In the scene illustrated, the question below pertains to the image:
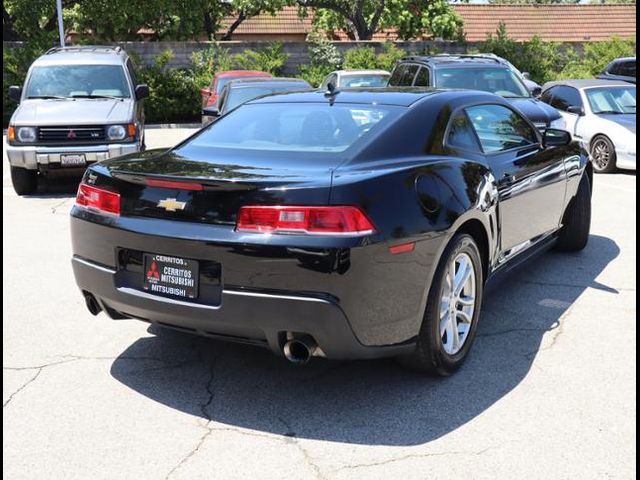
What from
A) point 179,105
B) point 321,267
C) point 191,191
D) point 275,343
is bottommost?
point 179,105

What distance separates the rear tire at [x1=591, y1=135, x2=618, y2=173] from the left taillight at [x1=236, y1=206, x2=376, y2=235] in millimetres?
10016

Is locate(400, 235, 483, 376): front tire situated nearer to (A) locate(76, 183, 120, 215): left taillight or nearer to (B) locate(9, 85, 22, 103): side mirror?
(A) locate(76, 183, 120, 215): left taillight

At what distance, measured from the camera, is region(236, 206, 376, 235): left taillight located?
11.2 feet

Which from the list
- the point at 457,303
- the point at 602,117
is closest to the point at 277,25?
the point at 602,117

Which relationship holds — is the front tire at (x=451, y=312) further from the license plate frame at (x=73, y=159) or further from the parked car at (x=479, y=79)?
the parked car at (x=479, y=79)

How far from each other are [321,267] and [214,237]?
0.53 metres

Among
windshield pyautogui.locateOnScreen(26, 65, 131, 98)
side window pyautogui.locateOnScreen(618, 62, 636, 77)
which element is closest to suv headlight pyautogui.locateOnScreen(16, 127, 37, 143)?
windshield pyautogui.locateOnScreen(26, 65, 131, 98)

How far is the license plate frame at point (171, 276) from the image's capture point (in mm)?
3607

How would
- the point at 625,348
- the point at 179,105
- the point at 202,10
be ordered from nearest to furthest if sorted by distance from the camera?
the point at 625,348 < the point at 179,105 < the point at 202,10

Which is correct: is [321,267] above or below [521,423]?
above

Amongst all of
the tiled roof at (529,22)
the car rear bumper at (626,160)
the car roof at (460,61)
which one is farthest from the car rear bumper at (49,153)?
the tiled roof at (529,22)

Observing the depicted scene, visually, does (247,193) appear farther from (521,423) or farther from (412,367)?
(521,423)

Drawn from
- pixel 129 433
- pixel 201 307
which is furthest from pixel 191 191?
pixel 129 433

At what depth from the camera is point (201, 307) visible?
3568mm
